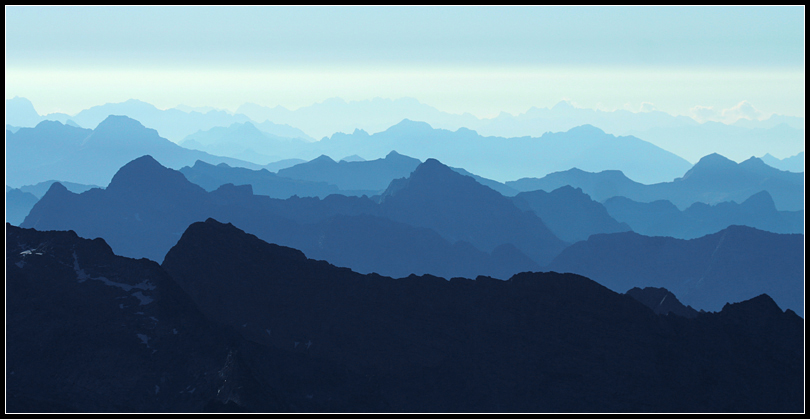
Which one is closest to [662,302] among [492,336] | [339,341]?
[492,336]

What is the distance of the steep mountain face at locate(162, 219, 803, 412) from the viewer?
72500 millimetres

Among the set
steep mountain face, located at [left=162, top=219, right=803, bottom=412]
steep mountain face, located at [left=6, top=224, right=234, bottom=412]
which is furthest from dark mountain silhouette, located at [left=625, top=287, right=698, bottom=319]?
steep mountain face, located at [left=6, top=224, right=234, bottom=412]

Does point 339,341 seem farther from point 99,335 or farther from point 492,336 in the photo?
point 99,335

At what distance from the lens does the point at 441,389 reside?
7400 cm

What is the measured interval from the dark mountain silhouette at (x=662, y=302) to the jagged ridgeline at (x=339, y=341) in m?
16.3

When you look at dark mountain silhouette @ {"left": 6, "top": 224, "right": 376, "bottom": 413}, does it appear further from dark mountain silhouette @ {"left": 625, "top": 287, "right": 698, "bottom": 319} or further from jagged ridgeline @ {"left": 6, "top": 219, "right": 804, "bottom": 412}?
dark mountain silhouette @ {"left": 625, "top": 287, "right": 698, "bottom": 319}

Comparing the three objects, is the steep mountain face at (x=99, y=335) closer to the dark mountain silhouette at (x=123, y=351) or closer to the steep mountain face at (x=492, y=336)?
the dark mountain silhouette at (x=123, y=351)

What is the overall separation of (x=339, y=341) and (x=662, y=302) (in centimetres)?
5297

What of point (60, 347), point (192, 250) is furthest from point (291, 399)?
point (192, 250)

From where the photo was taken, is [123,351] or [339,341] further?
[339,341]

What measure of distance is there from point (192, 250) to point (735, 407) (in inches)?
2488

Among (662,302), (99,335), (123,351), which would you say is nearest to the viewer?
(123,351)

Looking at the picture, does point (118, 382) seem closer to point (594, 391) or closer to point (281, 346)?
point (281, 346)

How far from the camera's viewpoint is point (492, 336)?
79.9 metres
